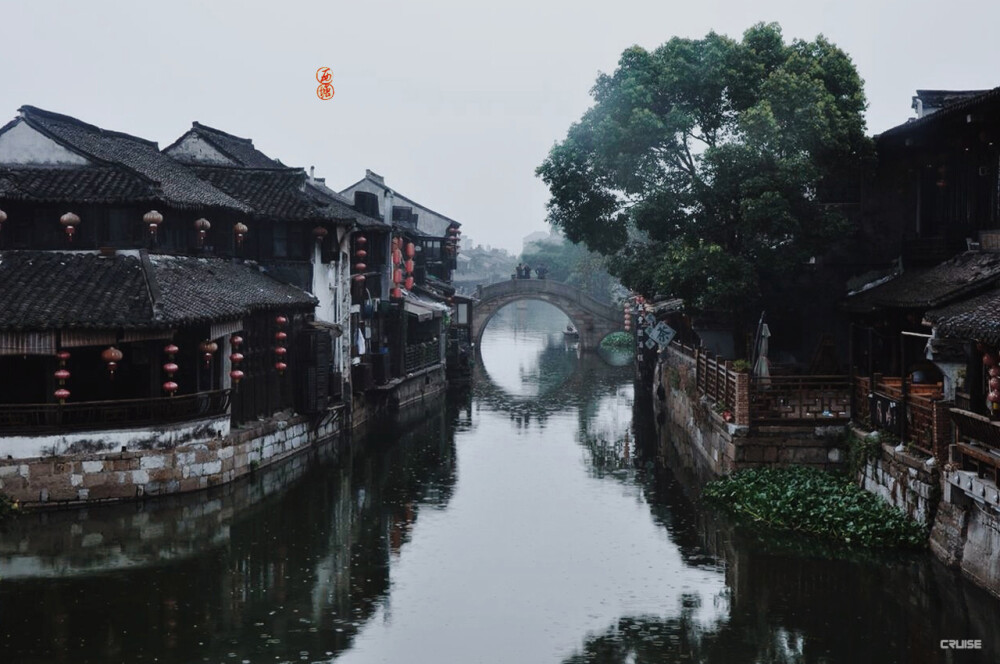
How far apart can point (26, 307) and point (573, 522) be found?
12.5 m

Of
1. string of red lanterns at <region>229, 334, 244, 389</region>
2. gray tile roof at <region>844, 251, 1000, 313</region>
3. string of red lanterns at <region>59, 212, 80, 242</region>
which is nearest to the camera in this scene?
gray tile roof at <region>844, 251, 1000, 313</region>

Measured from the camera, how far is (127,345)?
2533 centimetres

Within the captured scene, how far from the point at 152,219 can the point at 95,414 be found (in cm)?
481

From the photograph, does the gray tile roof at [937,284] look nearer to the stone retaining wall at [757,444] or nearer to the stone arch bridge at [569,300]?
the stone retaining wall at [757,444]

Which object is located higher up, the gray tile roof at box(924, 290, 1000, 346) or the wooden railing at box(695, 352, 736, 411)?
the gray tile roof at box(924, 290, 1000, 346)

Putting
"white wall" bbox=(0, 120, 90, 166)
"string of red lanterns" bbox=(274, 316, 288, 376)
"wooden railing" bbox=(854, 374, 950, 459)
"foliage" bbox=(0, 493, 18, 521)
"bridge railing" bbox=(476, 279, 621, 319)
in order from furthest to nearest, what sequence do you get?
1. "bridge railing" bbox=(476, 279, 621, 319)
2. "string of red lanterns" bbox=(274, 316, 288, 376)
3. "white wall" bbox=(0, 120, 90, 166)
4. "foliage" bbox=(0, 493, 18, 521)
5. "wooden railing" bbox=(854, 374, 950, 459)

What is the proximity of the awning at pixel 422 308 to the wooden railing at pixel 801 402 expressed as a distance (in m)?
21.7

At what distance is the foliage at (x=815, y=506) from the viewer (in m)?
20.1

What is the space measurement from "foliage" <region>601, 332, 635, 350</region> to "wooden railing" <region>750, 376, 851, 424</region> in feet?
180

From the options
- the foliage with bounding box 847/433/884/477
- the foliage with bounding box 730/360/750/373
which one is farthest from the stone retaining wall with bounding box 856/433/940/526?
the foliage with bounding box 730/360/750/373

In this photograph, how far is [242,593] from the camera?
59.7 ft

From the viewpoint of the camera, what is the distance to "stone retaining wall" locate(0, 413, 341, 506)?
2297 centimetres

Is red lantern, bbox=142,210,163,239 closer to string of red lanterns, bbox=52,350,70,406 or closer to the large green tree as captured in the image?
string of red lanterns, bbox=52,350,70,406

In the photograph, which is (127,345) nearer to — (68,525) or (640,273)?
(68,525)
